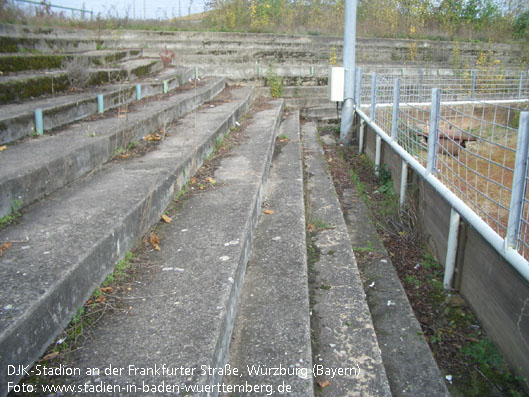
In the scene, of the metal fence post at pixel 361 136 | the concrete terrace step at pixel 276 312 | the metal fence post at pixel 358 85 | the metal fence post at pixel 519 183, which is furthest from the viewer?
the metal fence post at pixel 358 85

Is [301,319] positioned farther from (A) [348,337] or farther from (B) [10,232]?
(B) [10,232]

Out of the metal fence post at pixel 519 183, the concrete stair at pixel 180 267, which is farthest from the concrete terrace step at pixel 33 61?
the metal fence post at pixel 519 183

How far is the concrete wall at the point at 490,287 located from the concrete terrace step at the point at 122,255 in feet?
4.95

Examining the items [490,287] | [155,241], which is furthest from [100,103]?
[490,287]

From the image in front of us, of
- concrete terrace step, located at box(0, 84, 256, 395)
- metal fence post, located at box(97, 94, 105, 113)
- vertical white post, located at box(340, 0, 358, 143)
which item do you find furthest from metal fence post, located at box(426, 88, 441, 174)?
vertical white post, located at box(340, 0, 358, 143)

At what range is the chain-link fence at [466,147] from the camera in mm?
2711

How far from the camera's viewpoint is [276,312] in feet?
8.11

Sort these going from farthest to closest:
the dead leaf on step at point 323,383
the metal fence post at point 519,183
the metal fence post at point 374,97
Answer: the metal fence post at point 374,97 → the metal fence post at point 519,183 → the dead leaf on step at point 323,383

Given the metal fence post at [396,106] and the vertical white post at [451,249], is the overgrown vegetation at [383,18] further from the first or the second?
the vertical white post at [451,249]

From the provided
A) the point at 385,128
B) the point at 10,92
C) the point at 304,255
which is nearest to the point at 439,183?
the point at 304,255

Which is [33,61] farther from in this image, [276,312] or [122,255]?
[276,312]

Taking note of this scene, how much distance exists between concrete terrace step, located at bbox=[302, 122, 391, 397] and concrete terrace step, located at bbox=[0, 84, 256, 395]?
55 centimetres

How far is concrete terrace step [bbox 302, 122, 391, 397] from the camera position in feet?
7.15

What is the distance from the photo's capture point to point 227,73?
11.6 m
